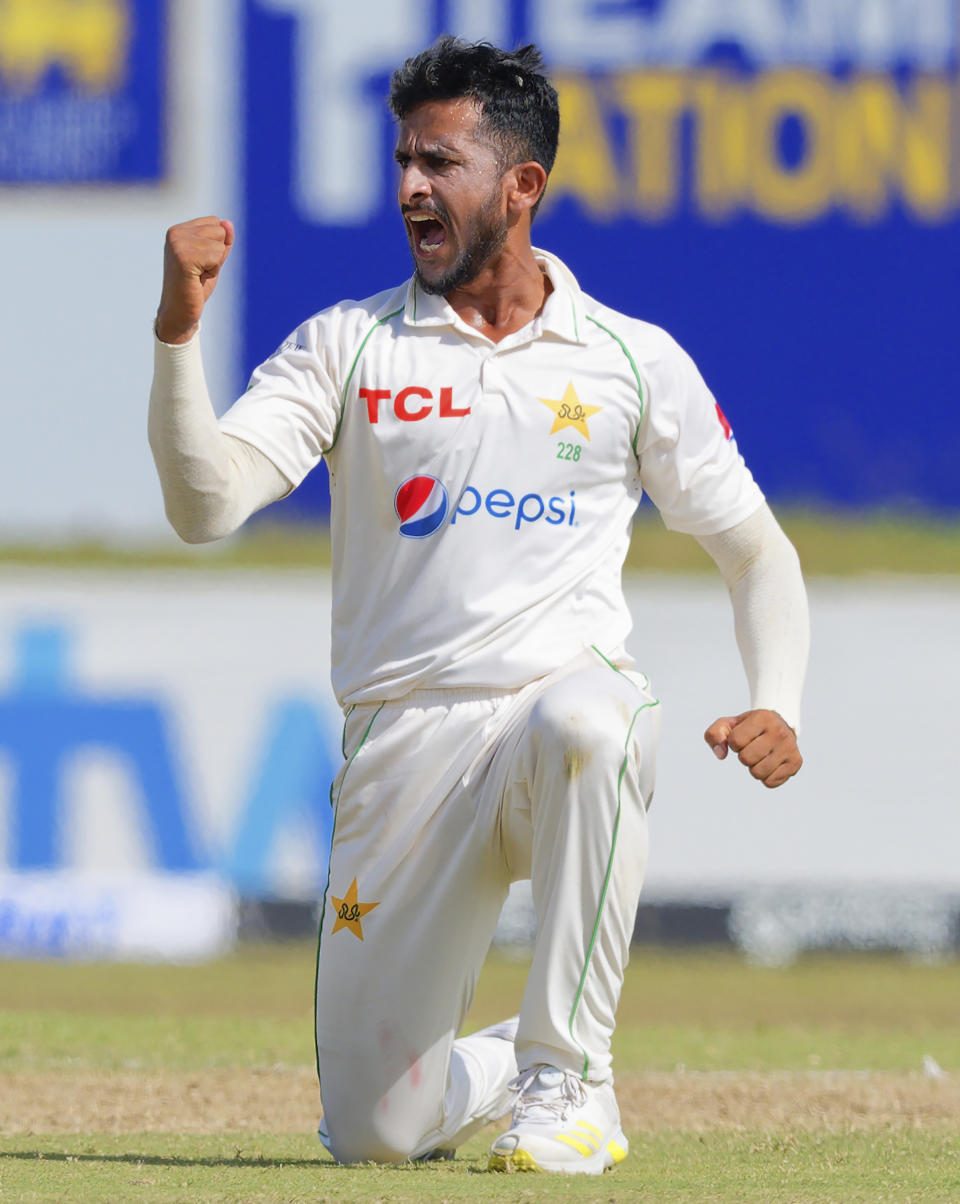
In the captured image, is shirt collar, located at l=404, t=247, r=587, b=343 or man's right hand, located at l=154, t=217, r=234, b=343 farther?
shirt collar, located at l=404, t=247, r=587, b=343

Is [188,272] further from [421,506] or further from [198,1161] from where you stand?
[198,1161]

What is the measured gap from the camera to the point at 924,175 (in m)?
14.4

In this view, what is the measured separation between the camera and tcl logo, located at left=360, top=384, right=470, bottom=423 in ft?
13.2

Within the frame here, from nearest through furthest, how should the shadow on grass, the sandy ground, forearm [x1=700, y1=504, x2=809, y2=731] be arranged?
the shadow on grass → forearm [x1=700, y1=504, x2=809, y2=731] → the sandy ground

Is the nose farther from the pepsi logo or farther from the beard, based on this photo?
the pepsi logo

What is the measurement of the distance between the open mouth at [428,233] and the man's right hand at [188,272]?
2.12 feet

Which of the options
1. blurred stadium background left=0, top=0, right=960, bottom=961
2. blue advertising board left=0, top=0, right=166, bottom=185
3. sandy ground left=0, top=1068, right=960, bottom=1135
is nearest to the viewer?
sandy ground left=0, top=1068, right=960, bottom=1135

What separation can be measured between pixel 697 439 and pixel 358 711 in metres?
0.86

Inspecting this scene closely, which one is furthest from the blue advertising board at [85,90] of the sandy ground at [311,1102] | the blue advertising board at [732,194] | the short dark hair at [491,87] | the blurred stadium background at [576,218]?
the short dark hair at [491,87]

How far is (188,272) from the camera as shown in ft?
11.3

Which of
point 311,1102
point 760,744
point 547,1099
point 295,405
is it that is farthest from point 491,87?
point 311,1102

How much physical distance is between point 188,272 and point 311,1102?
8.52 feet

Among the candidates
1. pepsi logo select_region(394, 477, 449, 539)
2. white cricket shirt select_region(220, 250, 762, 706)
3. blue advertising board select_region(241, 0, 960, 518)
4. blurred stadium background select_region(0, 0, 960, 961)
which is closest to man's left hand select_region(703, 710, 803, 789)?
white cricket shirt select_region(220, 250, 762, 706)

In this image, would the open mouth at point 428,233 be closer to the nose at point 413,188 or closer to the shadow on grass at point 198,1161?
the nose at point 413,188
